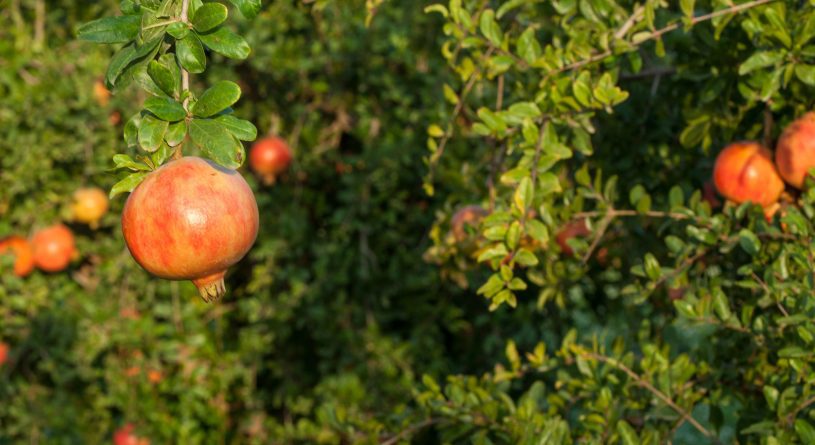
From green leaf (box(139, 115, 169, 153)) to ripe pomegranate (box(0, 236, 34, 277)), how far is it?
2.25 metres

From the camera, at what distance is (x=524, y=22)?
6.03ft

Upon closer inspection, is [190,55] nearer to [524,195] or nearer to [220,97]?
[220,97]

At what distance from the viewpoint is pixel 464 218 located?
1.92 metres

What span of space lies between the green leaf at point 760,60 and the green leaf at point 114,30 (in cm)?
82

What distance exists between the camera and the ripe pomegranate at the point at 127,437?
3.09 meters

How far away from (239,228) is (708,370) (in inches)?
33.2

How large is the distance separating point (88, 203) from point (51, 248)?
17 centimetres

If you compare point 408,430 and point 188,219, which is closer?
point 188,219

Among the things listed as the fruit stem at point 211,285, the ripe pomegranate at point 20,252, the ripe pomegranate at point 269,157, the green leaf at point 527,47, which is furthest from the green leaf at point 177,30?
the ripe pomegranate at point 20,252

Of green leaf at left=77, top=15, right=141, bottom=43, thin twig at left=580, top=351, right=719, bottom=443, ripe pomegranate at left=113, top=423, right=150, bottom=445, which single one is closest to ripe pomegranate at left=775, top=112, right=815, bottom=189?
thin twig at left=580, top=351, right=719, bottom=443

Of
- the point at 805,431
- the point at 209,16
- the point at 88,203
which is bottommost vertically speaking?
the point at 88,203

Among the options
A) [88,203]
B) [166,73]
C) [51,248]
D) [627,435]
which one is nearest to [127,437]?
[51,248]

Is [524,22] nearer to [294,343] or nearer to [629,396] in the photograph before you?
[629,396]

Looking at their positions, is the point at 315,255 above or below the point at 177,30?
below
